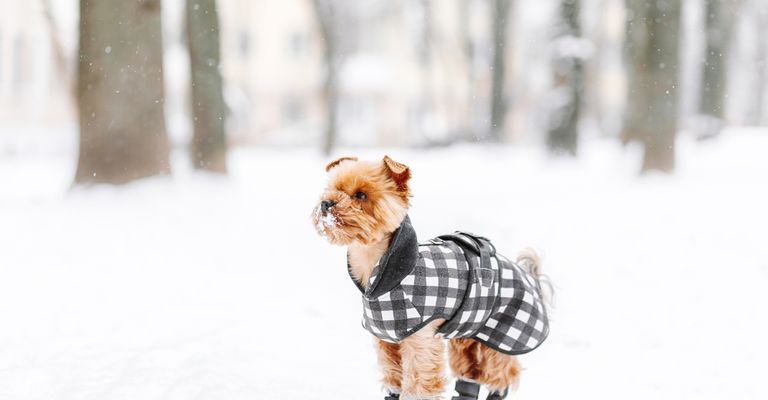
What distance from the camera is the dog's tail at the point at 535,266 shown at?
4.37 m

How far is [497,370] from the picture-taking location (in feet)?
13.4

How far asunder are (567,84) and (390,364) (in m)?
12.2

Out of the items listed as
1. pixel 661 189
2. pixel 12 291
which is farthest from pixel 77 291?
pixel 661 189

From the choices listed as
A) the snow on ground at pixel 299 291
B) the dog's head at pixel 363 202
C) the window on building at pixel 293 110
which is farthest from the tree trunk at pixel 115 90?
the window on building at pixel 293 110

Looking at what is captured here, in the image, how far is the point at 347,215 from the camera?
3.52m

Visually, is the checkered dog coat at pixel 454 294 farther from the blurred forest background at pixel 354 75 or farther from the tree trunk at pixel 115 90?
the blurred forest background at pixel 354 75

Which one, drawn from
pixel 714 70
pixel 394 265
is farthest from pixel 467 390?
pixel 714 70

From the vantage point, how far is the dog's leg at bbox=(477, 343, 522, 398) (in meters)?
4.10

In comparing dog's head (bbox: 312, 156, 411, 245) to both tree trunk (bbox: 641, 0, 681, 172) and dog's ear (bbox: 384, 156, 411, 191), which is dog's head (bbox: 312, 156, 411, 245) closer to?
dog's ear (bbox: 384, 156, 411, 191)

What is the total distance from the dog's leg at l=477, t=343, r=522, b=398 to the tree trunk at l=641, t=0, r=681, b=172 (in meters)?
8.50

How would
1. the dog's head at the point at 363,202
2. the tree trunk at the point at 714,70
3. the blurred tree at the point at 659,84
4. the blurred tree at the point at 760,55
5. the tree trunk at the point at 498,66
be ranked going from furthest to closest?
the blurred tree at the point at 760,55
the tree trunk at the point at 498,66
the tree trunk at the point at 714,70
the blurred tree at the point at 659,84
the dog's head at the point at 363,202

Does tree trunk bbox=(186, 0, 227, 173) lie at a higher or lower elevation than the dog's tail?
higher

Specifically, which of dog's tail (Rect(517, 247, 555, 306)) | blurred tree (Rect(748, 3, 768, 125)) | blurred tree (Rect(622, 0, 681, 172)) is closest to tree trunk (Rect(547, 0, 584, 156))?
blurred tree (Rect(622, 0, 681, 172))

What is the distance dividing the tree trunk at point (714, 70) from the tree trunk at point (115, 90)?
1394cm
